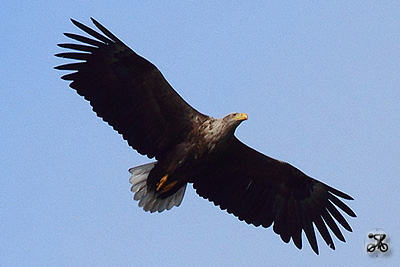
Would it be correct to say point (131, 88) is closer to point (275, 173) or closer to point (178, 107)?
point (178, 107)

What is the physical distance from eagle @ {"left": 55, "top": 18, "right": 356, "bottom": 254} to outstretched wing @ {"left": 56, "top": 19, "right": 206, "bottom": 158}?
0.01m

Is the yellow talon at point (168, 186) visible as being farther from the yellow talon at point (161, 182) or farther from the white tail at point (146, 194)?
the white tail at point (146, 194)

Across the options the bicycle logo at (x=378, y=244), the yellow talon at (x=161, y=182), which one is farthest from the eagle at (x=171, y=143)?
the bicycle logo at (x=378, y=244)

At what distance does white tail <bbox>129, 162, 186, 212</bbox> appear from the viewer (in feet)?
35.6

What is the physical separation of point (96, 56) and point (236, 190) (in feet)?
8.01

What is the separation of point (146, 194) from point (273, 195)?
1.65 metres

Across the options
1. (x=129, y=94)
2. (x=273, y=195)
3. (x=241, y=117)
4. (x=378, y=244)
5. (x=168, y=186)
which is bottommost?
(x=378, y=244)

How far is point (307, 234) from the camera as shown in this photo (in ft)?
37.5

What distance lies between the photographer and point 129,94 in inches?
417

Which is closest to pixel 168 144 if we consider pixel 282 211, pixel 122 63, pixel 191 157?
pixel 191 157

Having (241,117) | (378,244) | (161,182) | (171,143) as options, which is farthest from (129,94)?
(378,244)

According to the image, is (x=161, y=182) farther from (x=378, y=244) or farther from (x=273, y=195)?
(x=378, y=244)

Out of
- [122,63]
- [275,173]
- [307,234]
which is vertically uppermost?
[122,63]

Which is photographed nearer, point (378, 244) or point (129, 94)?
point (378, 244)
